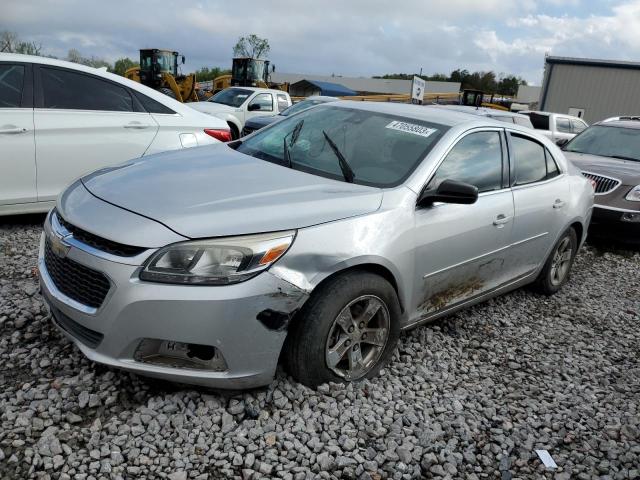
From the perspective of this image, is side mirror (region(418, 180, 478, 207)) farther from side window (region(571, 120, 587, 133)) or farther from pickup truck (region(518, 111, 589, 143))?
side window (region(571, 120, 587, 133))

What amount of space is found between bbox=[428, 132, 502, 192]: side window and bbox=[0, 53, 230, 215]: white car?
319 centimetres

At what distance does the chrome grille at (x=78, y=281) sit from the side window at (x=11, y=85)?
2819 mm

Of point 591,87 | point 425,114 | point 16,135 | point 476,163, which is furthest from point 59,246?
point 591,87

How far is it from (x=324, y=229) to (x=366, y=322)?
643 millimetres

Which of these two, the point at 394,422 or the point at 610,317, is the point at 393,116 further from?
the point at 610,317

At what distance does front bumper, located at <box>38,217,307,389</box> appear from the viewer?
2502 mm

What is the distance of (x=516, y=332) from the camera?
14.3 ft

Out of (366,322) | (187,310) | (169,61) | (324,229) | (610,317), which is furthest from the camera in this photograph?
(169,61)

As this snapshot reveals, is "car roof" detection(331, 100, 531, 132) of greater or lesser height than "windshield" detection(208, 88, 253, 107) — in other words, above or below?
above

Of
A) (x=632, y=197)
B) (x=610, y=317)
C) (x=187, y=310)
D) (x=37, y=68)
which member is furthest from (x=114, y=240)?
(x=632, y=197)

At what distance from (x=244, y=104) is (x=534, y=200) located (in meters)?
11.9

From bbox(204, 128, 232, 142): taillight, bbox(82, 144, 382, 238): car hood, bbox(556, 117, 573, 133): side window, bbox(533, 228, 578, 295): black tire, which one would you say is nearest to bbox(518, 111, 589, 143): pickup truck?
bbox(556, 117, 573, 133): side window

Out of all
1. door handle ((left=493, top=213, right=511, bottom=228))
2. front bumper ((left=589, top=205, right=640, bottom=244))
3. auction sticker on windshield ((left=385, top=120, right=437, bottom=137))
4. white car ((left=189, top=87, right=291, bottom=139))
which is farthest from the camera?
white car ((left=189, top=87, right=291, bottom=139))

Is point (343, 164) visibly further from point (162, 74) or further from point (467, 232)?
point (162, 74)
